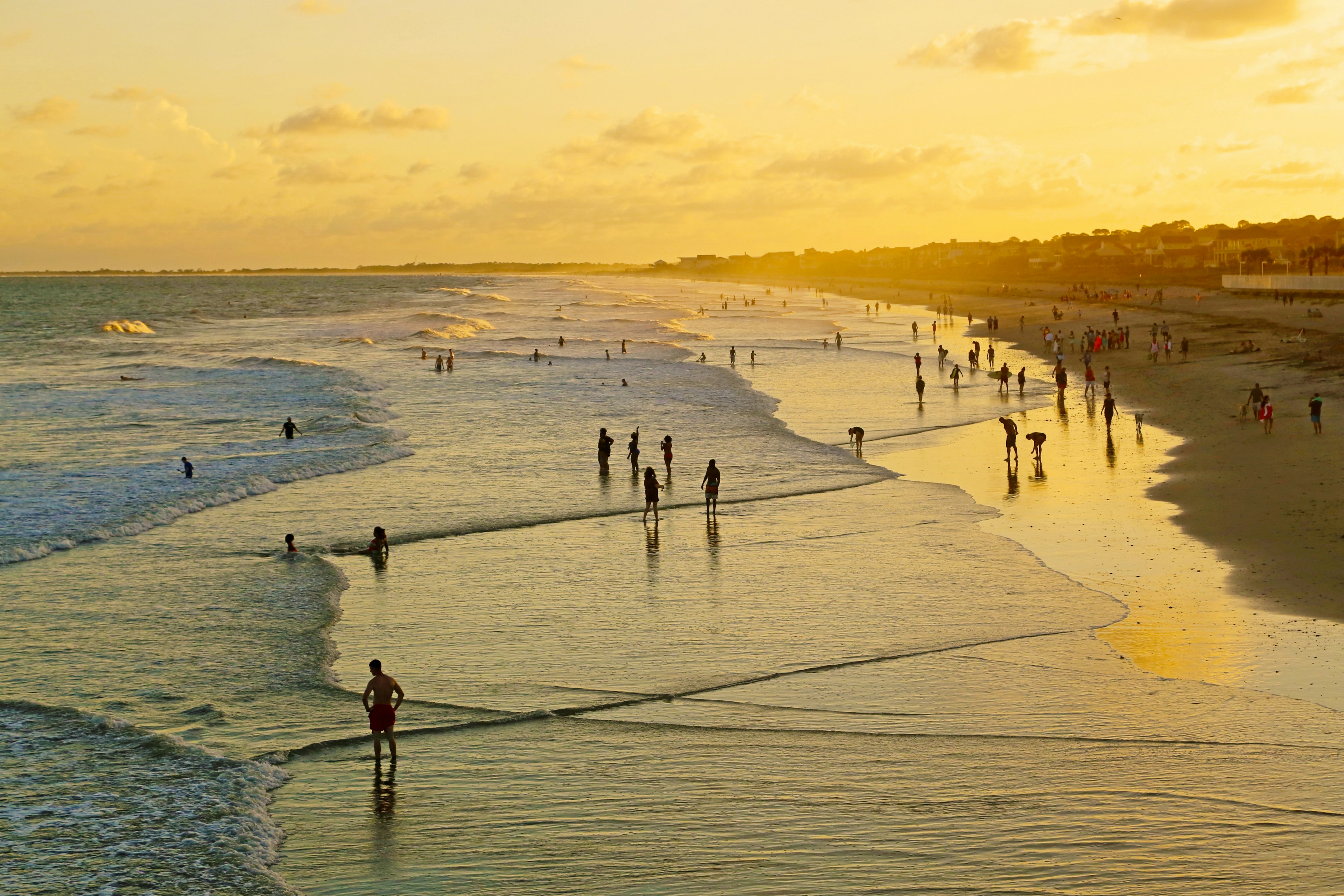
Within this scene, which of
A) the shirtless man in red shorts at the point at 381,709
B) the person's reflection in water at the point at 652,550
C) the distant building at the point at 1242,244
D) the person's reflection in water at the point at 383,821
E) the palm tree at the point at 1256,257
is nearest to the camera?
the person's reflection in water at the point at 383,821

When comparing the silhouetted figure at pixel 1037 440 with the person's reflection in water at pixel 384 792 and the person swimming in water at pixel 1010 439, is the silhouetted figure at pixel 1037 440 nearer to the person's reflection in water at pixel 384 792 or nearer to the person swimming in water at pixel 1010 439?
the person swimming in water at pixel 1010 439

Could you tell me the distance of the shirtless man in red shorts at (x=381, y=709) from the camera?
11.5 metres

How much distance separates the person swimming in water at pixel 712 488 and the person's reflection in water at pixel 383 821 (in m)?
12.7

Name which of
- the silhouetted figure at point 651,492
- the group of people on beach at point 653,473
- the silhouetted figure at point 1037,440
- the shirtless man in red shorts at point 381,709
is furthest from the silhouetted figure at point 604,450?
the shirtless man in red shorts at point 381,709

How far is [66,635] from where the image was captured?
1600 cm

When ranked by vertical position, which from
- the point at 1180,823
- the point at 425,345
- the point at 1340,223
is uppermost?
the point at 1340,223

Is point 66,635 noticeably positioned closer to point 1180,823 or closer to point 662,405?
point 1180,823

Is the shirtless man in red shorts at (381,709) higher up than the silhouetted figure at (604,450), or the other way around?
the silhouetted figure at (604,450)

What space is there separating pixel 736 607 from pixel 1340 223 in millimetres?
203989

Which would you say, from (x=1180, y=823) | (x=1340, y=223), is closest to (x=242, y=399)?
(x=1180, y=823)

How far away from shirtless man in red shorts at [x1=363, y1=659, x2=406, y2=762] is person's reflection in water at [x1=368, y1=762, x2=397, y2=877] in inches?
7.6

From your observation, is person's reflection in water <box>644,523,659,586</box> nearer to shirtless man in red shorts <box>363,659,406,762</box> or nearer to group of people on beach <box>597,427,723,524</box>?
group of people on beach <box>597,427,723,524</box>

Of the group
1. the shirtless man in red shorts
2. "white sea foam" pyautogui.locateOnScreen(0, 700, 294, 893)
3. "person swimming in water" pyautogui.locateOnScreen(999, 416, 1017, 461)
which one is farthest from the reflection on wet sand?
"white sea foam" pyautogui.locateOnScreen(0, 700, 294, 893)

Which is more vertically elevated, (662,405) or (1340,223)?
(1340,223)
